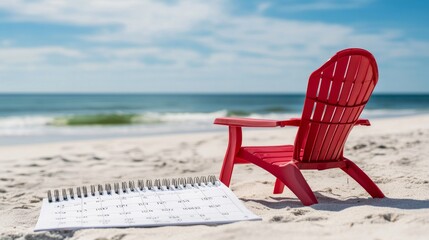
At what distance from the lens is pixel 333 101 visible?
3.44 m

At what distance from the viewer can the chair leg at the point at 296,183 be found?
11.1 feet

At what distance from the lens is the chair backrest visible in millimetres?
3354

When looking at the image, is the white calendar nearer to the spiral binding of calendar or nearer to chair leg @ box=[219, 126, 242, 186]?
the spiral binding of calendar

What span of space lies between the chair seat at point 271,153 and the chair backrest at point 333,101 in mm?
164

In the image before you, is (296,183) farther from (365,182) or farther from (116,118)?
(116,118)

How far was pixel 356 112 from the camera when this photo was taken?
3.59 meters

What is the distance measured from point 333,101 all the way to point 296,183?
57 cm

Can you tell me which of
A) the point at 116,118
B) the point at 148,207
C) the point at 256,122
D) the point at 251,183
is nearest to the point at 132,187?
the point at 148,207

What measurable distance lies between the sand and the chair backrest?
0.38 meters

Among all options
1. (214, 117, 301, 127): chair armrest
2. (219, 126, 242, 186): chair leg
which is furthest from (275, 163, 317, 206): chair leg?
(219, 126, 242, 186): chair leg

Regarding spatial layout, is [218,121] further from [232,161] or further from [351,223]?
[351,223]

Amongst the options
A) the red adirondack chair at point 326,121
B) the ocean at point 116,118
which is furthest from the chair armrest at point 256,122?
the ocean at point 116,118

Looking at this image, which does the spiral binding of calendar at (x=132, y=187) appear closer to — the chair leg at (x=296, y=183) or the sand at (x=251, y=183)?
the sand at (x=251, y=183)

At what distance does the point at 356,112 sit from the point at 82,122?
1626cm
